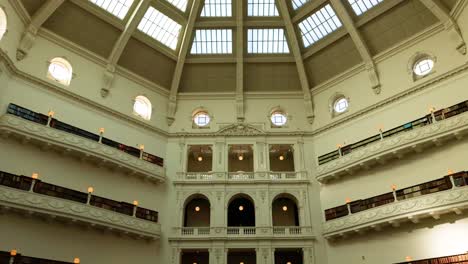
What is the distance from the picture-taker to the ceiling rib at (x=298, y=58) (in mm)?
27922

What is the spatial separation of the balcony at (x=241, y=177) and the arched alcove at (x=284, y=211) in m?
1.75

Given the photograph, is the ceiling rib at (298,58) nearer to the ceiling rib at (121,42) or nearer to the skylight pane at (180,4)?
the skylight pane at (180,4)

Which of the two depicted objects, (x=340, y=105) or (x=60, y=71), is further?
(x=340, y=105)

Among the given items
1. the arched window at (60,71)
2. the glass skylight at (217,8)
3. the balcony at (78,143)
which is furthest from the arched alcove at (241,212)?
the arched window at (60,71)

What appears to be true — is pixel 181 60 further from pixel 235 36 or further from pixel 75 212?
pixel 75 212

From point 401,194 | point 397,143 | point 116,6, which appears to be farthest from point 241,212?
point 116,6

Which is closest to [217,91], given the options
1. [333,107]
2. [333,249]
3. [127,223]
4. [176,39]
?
[176,39]

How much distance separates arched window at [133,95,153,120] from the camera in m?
27.8

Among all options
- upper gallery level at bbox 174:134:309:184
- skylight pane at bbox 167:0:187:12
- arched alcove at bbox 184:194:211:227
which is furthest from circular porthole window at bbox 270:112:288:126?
skylight pane at bbox 167:0:187:12

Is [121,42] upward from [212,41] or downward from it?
downward

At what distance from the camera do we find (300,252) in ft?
84.5

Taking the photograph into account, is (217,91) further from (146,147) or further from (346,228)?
(346,228)

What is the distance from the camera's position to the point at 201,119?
2930 cm

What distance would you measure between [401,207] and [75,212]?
714 inches
